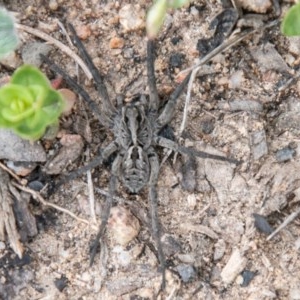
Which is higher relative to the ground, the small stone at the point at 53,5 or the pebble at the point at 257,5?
the pebble at the point at 257,5

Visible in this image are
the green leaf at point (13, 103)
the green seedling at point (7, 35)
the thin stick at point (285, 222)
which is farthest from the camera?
the thin stick at point (285, 222)

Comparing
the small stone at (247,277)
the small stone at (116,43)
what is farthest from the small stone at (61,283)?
the small stone at (116,43)

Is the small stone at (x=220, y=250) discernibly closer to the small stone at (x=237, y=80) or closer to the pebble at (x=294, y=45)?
the small stone at (x=237, y=80)

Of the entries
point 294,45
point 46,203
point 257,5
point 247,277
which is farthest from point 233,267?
point 257,5

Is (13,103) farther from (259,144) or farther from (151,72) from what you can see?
(259,144)

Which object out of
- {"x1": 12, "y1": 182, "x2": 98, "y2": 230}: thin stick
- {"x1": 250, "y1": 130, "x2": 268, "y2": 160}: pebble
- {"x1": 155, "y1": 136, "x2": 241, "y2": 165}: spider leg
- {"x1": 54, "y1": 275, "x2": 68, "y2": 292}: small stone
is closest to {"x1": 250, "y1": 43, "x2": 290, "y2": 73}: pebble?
{"x1": 250, "y1": 130, "x2": 268, "y2": 160}: pebble

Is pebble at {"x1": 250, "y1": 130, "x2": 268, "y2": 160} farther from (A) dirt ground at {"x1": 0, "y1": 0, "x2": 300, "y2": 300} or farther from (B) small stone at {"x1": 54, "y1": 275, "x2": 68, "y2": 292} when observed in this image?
(B) small stone at {"x1": 54, "y1": 275, "x2": 68, "y2": 292}

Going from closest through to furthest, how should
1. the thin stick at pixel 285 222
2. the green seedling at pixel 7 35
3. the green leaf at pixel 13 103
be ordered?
1. the green leaf at pixel 13 103
2. the green seedling at pixel 7 35
3. the thin stick at pixel 285 222
